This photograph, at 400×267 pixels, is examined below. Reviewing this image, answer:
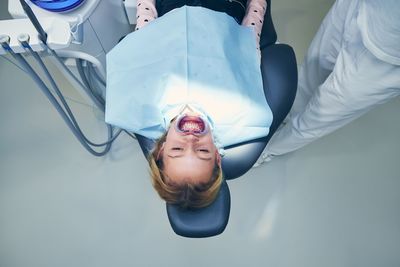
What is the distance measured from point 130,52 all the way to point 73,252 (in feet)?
3.13

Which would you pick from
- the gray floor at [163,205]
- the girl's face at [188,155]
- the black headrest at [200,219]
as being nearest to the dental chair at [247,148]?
the black headrest at [200,219]

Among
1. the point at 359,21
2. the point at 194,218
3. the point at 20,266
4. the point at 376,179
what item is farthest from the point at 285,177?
the point at 20,266

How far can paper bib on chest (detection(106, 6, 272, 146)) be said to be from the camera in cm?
97

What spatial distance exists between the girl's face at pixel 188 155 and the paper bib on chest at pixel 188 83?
10 centimetres

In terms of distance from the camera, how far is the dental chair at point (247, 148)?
89 centimetres

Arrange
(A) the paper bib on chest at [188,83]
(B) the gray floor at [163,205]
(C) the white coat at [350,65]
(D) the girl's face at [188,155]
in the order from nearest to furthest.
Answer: (C) the white coat at [350,65] < (D) the girl's face at [188,155] < (A) the paper bib on chest at [188,83] < (B) the gray floor at [163,205]

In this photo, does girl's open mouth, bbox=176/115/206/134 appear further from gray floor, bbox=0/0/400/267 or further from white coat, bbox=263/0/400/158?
gray floor, bbox=0/0/400/267

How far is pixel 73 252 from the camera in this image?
4.69 feet

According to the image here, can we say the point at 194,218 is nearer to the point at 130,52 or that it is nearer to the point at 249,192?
the point at 130,52

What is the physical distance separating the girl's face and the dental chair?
10cm

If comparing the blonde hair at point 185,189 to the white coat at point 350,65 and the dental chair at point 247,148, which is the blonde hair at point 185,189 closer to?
the dental chair at point 247,148

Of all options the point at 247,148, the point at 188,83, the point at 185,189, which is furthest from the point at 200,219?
the point at 188,83

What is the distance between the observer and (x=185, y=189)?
2.76ft

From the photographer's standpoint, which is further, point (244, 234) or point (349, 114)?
point (244, 234)
